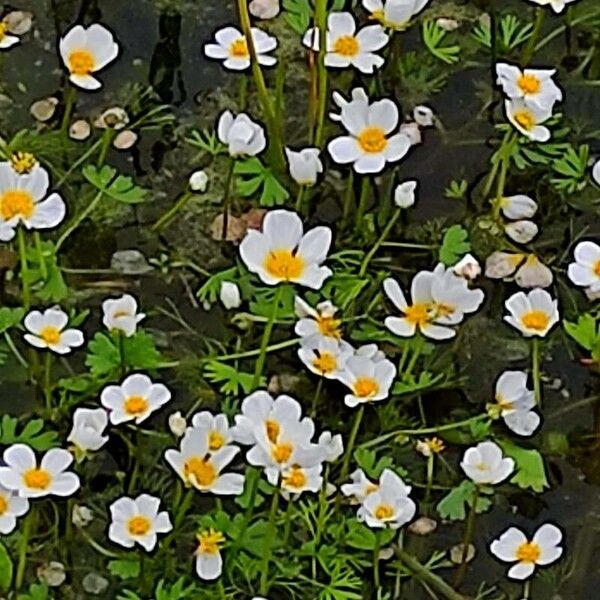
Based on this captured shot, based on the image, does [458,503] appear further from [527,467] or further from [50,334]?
[50,334]

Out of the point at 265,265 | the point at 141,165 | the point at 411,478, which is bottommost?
the point at 411,478

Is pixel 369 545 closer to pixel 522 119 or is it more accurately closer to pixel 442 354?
pixel 442 354

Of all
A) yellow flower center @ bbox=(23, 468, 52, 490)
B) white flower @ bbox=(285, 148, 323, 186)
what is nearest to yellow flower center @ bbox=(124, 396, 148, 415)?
yellow flower center @ bbox=(23, 468, 52, 490)

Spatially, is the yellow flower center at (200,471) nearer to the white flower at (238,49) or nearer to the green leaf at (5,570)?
the green leaf at (5,570)

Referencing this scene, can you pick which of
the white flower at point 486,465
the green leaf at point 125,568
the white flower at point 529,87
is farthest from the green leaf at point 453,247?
the green leaf at point 125,568

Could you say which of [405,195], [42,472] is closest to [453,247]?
[405,195]

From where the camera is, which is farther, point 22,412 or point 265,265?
point 22,412

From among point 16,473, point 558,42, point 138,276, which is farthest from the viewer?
point 558,42

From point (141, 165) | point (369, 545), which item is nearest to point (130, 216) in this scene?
point (141, 165)
